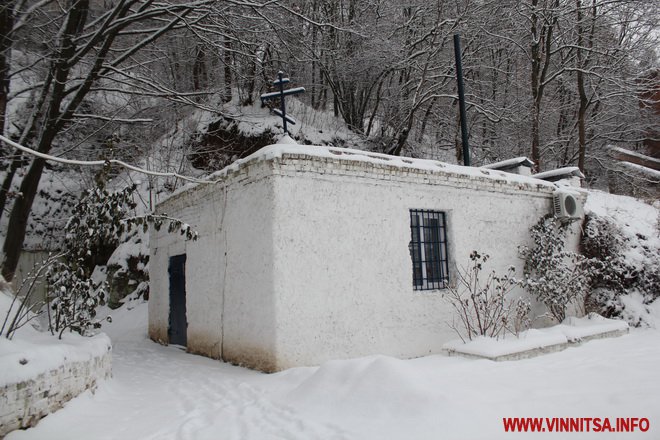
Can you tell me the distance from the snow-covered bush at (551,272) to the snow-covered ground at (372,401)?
245cm

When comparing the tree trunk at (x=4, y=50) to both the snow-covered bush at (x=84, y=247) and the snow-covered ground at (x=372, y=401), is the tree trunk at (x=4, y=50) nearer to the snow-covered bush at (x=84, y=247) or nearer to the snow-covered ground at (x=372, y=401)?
the snow-covered bush at (x=84, y=247)

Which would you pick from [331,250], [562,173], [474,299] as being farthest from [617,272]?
[331,250]

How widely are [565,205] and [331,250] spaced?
6.47 meters

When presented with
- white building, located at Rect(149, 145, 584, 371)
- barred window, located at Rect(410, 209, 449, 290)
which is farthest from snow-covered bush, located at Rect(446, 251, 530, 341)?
barred window, located at Rect(410, 209, 449, 290)

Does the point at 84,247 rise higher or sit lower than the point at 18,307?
higher

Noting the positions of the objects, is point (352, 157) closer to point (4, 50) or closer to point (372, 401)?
point (372, 401)

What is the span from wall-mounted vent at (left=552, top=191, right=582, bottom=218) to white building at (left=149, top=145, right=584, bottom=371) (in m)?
1.39

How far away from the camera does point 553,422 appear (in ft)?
12.9

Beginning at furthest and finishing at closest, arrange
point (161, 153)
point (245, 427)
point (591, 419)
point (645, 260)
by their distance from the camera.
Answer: point (161, 153) → point (645, 260) → point (245, 427) → point (591, 419)

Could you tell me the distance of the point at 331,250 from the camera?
711 centimetres

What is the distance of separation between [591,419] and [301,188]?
15.4ft

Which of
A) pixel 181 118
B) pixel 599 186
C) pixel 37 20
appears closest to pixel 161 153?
pixel 181 118

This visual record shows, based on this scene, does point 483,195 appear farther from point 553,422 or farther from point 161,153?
point 161,153

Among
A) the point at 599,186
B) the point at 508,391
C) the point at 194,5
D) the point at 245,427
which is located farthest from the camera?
the point at 599,186
